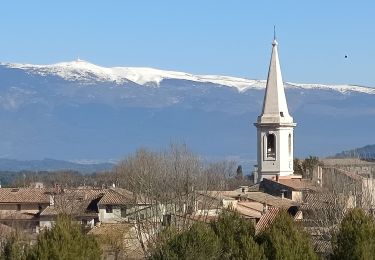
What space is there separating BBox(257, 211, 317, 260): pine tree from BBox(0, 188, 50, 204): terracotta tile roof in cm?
3803

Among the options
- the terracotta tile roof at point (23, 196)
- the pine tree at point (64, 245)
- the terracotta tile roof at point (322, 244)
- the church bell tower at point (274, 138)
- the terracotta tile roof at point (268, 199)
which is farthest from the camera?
the church bell tower at point (274, 138)

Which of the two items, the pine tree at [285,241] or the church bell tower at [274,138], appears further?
the church bell tower at [274,138]

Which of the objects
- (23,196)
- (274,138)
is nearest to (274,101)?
(274,138)

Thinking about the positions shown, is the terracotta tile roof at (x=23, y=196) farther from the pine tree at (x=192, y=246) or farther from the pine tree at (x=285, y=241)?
the pine tree at (x=192, y=246)

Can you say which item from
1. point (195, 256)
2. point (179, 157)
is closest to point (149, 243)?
point (195, 256)

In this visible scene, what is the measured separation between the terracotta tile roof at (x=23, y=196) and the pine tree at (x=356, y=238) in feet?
128

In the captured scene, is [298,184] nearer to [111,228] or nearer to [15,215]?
[15,215]

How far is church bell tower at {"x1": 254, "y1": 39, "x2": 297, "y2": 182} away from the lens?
77.9 meters

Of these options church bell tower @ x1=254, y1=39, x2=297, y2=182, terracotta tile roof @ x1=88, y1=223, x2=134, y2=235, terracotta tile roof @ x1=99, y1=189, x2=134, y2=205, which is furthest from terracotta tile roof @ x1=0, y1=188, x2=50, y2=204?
terracotta tile roof @ x1=88, y1=223, x2=134, y2=235

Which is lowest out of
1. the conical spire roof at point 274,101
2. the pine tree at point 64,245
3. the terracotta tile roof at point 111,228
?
the terracotta tile roof at point 111,228

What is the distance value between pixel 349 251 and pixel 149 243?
29.8ft

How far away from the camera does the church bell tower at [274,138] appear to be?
77938 mm

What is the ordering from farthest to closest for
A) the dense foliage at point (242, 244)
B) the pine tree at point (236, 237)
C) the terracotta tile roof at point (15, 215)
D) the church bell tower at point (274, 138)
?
the church bell tower at point (274, 138), the terracotta tile roof at point (15, 215), the pine tree at point (236, 237), the dense foliage at point (242, 244)

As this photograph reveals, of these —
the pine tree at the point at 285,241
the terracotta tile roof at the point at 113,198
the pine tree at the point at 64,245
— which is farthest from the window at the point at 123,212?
the pine tree at the point at 64,245
